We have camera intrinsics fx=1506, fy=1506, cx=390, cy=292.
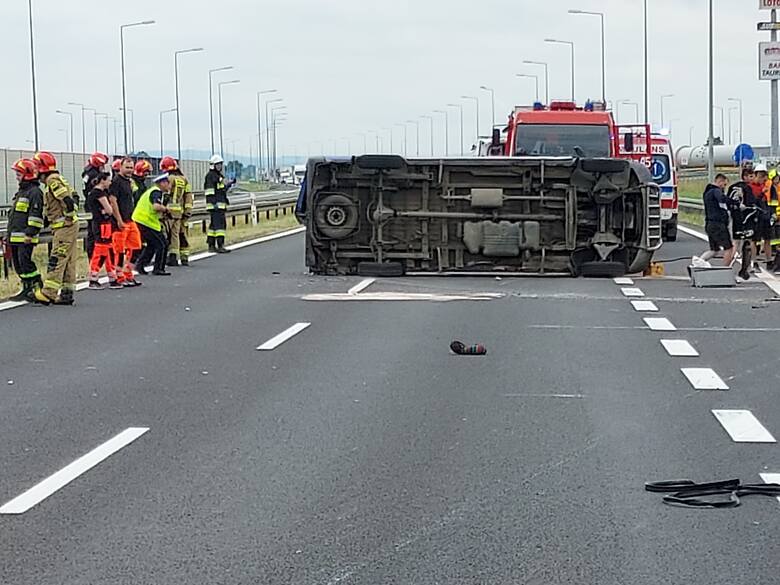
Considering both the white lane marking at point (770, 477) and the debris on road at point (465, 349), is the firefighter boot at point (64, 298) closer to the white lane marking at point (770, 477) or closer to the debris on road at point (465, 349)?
the debris on road at point (465, 349)

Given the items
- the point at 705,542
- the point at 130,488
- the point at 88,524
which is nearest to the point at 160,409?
the point at 130,488

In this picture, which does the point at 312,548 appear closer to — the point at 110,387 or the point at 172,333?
the point at 110,387

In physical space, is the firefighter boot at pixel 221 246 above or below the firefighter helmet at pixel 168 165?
below

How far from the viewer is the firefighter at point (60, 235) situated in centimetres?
1734

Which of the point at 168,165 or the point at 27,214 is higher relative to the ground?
the point at 168,165

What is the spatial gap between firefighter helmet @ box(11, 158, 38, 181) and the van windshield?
10.4 meters

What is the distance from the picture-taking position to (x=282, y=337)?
14.1 m

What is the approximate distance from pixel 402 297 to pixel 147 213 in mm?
5099

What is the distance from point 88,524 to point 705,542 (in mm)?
2730

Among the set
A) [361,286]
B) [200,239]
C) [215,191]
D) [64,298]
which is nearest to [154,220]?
[361,286]

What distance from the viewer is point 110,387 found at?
11.0m

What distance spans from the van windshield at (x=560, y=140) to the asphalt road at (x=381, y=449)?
9.45m

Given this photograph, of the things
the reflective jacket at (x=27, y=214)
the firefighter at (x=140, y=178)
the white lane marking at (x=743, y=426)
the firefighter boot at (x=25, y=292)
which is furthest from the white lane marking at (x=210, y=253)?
the white lane marking at (x=743, y=426)

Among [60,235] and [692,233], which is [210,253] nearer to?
[60,235]
